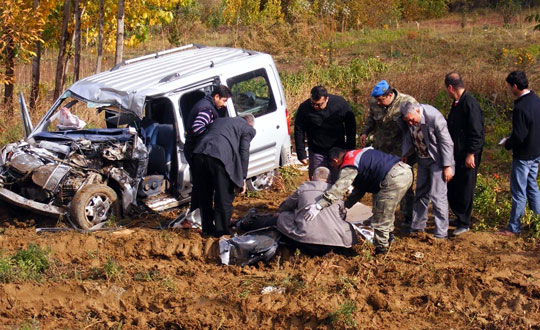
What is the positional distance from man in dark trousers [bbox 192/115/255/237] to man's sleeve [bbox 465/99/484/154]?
2.45 metres

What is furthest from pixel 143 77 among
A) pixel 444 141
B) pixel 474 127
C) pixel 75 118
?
pixel 474 127

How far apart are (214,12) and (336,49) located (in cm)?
1467

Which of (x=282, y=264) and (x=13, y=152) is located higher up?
(x=13, y=152)

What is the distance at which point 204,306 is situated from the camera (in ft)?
19.4

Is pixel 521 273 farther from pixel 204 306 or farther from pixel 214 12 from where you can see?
pixel 214 12

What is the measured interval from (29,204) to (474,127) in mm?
5253

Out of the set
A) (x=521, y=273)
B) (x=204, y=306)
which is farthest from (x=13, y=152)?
(x=521, y=273)

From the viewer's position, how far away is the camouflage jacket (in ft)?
24.6

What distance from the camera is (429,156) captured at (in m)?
7.20

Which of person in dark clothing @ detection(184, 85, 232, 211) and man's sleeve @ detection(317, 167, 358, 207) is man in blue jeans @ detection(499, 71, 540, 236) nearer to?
man's sleeve @ detection(317, 167, 358, 207)

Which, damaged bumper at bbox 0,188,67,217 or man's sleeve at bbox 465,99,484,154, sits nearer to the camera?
man's sleeve at bbox 465,99,484,154

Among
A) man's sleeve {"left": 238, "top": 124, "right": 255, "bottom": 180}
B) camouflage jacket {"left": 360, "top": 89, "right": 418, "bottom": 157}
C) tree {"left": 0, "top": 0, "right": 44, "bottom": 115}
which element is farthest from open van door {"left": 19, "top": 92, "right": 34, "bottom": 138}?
camouflage jacket {"left": 360, "top": 89, "right": 418, "bottom": 157}

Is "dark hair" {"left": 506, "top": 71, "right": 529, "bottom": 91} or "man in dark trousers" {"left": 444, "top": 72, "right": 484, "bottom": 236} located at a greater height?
"dark hair" {"left": 506, "top": 71, "right": 529, "bottom": 91}

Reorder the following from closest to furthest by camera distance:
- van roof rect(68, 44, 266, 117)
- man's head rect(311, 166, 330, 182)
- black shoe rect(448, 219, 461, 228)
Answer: man's head rect(311, 166, 330, 182) < black shoe rect(448, 219, 461, 228) < van roof rect(68, 44, 266, 117)
